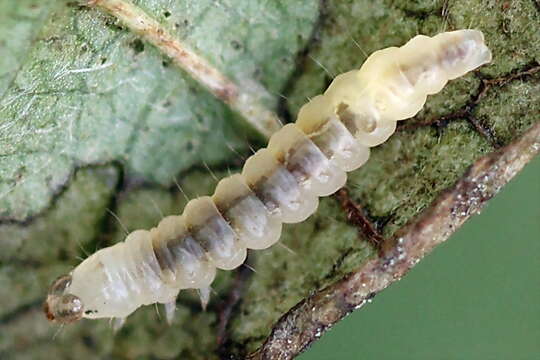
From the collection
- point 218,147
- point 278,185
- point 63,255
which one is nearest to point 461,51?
point 278,185

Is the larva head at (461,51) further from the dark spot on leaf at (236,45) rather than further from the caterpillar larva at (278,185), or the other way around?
the dark spot on leaf at (236,45)

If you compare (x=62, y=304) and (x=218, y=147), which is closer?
(x=62, y=304)

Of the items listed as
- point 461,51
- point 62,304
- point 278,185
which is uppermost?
point 461,51

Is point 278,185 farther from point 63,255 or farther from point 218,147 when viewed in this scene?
point 63,255

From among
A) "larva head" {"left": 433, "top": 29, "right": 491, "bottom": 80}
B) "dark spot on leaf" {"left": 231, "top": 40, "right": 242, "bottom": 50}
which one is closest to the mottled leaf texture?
"dark spot on leaf" {"left": 231, "top": 40, "right": 242, "bottom": 50}

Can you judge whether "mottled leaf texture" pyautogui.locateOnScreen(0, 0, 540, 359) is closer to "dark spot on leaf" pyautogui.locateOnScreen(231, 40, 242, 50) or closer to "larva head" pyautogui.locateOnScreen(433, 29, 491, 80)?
"dark spot on leaf" pyautogui.locateOnScreen(231, 40, 242, 50)

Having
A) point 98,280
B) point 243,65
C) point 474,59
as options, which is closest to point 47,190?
point 98,280

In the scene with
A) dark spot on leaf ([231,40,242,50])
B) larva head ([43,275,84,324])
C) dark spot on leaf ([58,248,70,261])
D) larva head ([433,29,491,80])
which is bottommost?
larva head ([43,275,84,324])
